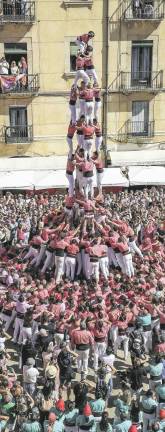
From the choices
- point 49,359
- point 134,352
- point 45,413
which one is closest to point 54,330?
point 49,359

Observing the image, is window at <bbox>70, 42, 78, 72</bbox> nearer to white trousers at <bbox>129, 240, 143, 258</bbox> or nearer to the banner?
the banner

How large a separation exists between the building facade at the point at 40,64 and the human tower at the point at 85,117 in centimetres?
1190

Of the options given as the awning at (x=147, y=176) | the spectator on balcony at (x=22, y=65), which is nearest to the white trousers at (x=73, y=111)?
the awning at (x=147, y=176)

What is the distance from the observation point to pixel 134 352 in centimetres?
1449

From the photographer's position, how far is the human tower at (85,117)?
58.1 feet

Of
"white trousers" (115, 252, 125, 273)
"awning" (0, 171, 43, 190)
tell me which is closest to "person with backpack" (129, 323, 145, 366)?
"white trousers" (115, 252, 125, 273)

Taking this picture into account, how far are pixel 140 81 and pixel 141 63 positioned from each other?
96 cm

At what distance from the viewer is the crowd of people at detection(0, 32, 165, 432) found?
39.2 feet

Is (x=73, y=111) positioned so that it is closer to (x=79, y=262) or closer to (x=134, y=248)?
(x=79, y=262)

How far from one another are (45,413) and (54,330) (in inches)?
133

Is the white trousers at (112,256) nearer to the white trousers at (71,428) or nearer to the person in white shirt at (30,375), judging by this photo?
the person in white shirt at (30,375)

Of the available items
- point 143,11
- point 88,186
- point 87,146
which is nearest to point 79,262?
point 88,186

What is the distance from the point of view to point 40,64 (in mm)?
29906

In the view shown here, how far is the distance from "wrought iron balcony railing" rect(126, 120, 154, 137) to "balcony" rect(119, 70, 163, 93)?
1960mm
